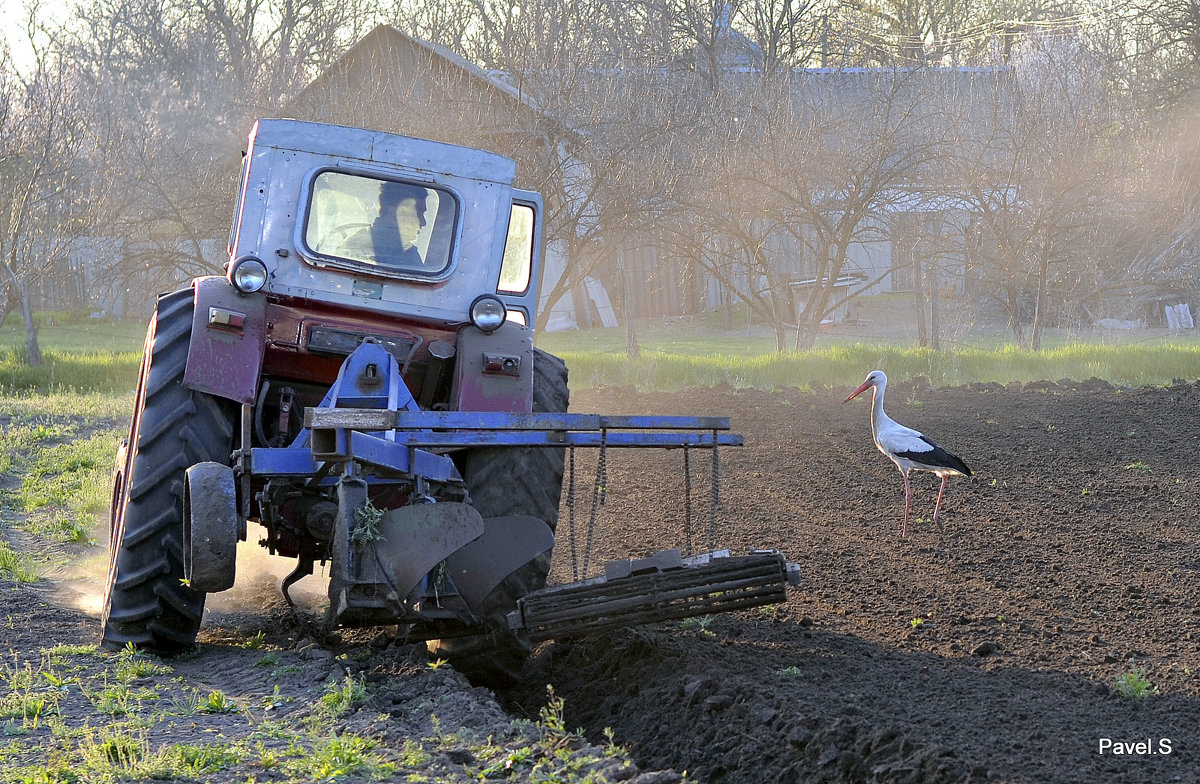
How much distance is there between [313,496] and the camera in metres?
5.07

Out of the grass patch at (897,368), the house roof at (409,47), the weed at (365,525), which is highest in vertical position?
the house roof at (409,47)

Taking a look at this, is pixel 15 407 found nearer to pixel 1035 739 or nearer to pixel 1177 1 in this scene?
pixel 1035 739

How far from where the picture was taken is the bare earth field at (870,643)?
409 cm

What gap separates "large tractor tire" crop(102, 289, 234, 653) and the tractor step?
1473 mm

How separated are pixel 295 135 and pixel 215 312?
113 cm

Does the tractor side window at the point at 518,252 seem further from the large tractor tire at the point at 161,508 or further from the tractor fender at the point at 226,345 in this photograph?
the large tractor tire at the point at 161,508

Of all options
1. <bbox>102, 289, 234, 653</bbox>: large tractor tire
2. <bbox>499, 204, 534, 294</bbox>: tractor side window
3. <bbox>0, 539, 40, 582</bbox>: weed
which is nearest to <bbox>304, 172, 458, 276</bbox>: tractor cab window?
<bbox>499, 204, 534, 294</bbox>: tractor side window

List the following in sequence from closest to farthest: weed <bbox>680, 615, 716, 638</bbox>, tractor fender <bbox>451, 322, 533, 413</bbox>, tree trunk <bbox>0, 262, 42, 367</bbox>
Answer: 1. tractor fender <bbox>451, 322, 533, 413</bbox>
2. weed <bbox>680, 615, 716, 638</bbox>
3. tree trunk <bbox>0, 262, 42, 367</bbox>

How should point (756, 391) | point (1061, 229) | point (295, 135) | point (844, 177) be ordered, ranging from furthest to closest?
point (1061, 229) < point (844, 177) < point (756, 391) < point (295, 135)

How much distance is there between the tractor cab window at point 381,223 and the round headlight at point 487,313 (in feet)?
1.06

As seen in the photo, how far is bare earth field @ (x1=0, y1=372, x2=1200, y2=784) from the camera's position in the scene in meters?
4.09

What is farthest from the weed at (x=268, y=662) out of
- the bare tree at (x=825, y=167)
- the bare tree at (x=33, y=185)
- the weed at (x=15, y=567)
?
the bare tree at (x=33, y=185)

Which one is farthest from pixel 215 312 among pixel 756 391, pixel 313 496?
pixel 756 391

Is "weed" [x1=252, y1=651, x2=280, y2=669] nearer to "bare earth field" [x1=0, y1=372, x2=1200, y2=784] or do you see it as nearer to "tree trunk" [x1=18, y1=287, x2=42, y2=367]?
"bare earth field" [x1=0, y1=372, x2=1200, y2=784]
